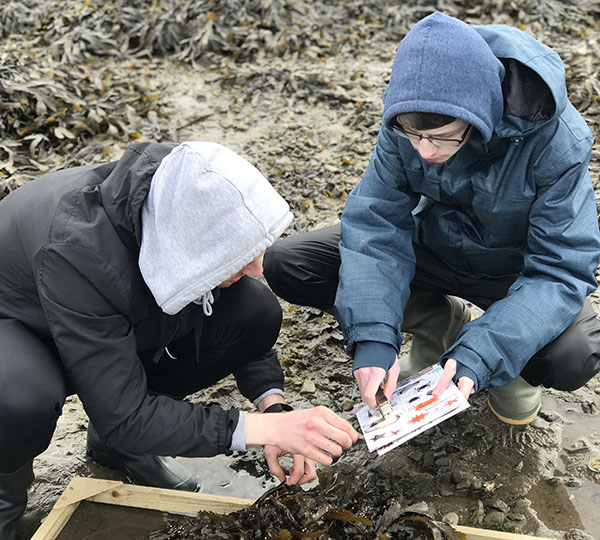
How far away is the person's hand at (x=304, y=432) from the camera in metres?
1.87

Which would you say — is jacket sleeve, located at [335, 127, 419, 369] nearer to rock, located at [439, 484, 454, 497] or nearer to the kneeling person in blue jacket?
the kneeling person in blue jacket

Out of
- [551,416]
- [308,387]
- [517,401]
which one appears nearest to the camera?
[517,401]

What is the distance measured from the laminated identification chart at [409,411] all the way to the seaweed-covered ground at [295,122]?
294mm

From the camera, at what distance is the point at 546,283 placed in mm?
2182

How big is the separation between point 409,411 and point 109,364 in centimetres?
102

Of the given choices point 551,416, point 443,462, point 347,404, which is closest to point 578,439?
point 551,416

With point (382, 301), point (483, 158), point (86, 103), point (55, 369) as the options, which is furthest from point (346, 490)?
point (86, 103)

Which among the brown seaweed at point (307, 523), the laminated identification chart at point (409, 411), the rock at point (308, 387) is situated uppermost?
the laminated identification chart at point (409, 411)

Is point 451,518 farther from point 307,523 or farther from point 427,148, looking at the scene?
point 427,148

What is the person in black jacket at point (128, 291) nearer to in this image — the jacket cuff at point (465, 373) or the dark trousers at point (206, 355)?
the dark trousers at point (206, 355)

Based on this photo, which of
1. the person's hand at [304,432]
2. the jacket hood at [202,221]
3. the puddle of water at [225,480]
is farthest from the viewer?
the puddle of water at [225,480]

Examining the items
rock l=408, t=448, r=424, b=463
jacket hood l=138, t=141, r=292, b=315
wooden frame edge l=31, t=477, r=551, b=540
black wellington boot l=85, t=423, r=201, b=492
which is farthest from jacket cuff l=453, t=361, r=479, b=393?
black wellington boot l=85, t=423, r=201, b=492

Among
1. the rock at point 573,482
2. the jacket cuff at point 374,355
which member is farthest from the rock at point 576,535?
the jacket cuff at point 374,355

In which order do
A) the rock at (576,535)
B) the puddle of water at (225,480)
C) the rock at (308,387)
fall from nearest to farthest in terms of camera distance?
1. the rock at (576,535)
2. the puddle of water at (225,480)
3. the rock at (308,387)
